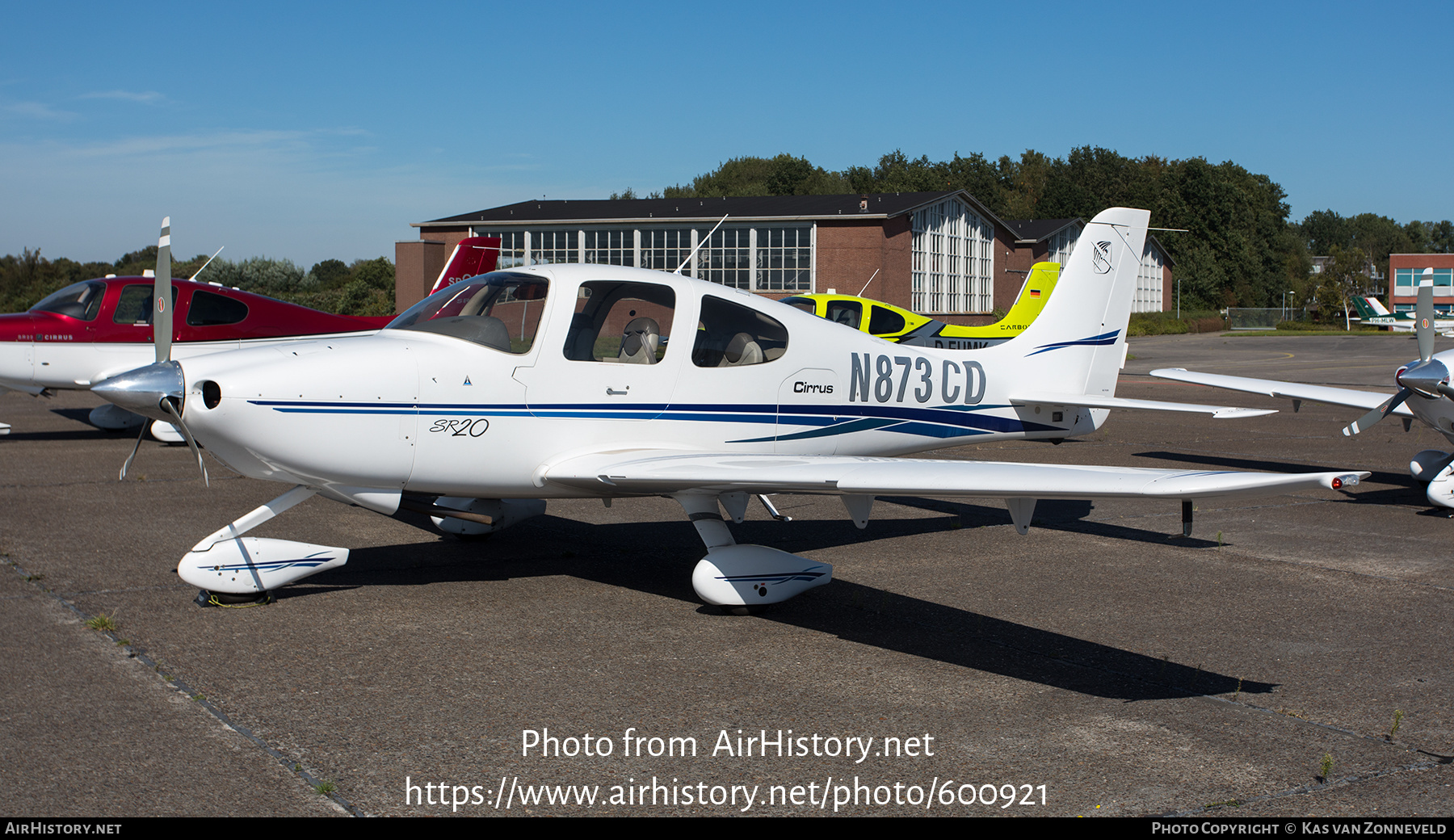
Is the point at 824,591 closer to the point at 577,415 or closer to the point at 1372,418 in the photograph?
the point at 577,415

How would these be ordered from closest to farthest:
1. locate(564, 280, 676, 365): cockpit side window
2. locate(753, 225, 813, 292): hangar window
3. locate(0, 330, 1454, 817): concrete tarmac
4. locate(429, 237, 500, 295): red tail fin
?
locate(0, 330, 1454, 817): concrete tarmac, locate(564, 280, 676, 365): cockpit side window, locate(429, 237, 500, 295): red tail fin, locate(753, 225, 813, 292): hangar window

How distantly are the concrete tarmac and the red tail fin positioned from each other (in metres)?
8.66

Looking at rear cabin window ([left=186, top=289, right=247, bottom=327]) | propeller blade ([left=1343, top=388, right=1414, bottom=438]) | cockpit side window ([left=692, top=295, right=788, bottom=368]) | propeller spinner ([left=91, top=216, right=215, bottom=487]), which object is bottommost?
propeller blade ([left=1343, top=388, right=1414, bottom=438])

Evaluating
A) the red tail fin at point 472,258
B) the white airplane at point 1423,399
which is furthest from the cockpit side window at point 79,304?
the white airplane at point 1423,399

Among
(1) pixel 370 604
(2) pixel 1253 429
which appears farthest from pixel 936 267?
(1) pixel 370 604

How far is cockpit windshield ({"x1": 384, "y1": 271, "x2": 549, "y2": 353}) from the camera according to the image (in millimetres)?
6387

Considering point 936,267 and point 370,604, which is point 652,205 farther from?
point 370,604

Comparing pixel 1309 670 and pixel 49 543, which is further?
pixel 49 543

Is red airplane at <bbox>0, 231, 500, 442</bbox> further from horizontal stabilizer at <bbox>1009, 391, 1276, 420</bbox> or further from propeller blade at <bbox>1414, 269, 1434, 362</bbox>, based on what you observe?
propeller blade at <bbox>1414, 269, 1434, 362</bbox>

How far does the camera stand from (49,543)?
7.97 metres

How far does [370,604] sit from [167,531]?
3.09 metres

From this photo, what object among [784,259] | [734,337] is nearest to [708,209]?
[784,259]

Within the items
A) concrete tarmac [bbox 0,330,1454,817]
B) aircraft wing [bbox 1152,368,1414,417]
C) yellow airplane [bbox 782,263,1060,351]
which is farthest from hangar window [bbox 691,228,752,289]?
concrete tarmac [bbox 0,330,1454,817]

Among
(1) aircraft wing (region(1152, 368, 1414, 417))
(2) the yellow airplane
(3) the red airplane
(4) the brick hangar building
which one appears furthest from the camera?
(4) the brick hangar building
